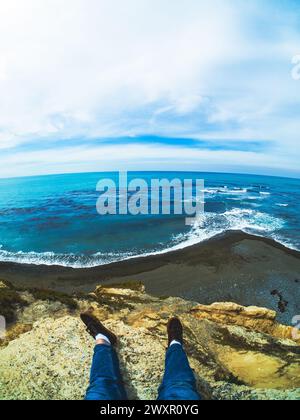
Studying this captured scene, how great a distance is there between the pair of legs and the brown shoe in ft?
0.57

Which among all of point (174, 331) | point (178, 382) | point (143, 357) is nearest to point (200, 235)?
point (174, 331)

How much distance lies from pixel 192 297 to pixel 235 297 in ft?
8.26

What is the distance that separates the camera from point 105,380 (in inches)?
189

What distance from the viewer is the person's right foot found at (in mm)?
6359

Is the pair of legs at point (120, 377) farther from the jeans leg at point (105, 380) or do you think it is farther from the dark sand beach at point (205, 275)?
the dark sand beach at point (205, 275)

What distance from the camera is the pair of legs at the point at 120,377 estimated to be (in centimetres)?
459

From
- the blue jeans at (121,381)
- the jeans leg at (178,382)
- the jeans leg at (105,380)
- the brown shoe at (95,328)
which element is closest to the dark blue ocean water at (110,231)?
the brown shoe at (95,328)

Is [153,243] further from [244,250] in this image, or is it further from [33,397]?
[33,397]

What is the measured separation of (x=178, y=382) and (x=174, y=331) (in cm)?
187

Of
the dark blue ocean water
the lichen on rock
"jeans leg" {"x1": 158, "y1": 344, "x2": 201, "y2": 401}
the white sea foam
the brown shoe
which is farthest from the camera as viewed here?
the dark blue ocean water

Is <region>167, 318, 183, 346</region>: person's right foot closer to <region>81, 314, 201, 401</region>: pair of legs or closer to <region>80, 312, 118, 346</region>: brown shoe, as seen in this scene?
<region>81, 314, 201, 401</region>: pair of legs

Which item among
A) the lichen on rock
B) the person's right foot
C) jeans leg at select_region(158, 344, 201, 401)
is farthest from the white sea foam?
jeans leg at select_region(158, 344, 201, 401)

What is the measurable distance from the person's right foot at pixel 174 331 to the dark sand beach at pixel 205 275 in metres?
8.71
